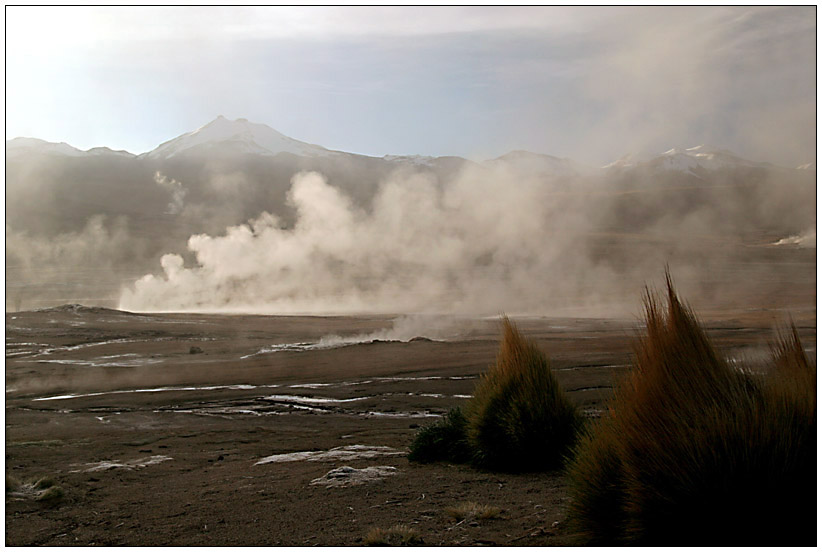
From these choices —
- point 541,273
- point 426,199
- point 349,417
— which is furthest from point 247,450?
point 426,199

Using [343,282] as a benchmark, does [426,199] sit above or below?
above

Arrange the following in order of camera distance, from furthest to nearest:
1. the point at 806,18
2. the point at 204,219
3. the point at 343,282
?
the point at 204,219 < the point at 343,282 < the point at 806,18

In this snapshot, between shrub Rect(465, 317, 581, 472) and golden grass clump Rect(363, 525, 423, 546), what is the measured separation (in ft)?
5.58

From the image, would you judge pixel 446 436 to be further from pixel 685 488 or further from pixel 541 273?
pixel 541 273

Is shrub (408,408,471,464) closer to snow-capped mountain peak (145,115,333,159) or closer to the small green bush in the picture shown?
the small green bush

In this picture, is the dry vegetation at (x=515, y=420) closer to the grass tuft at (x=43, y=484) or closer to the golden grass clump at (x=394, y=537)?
the golden grass clump at (x=394, y=537)

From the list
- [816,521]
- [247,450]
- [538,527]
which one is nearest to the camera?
[816,521]

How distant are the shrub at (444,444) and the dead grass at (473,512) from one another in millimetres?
1620

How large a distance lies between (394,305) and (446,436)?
1732cm

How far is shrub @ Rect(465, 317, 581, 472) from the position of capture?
4758mm

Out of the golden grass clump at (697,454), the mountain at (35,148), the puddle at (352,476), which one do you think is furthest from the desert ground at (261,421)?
the mountain at (35,148)

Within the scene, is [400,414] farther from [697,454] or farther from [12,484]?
[697,454]

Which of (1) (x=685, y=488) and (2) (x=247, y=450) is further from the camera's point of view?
(2) (x=247, y=450)

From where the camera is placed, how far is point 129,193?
103ft
